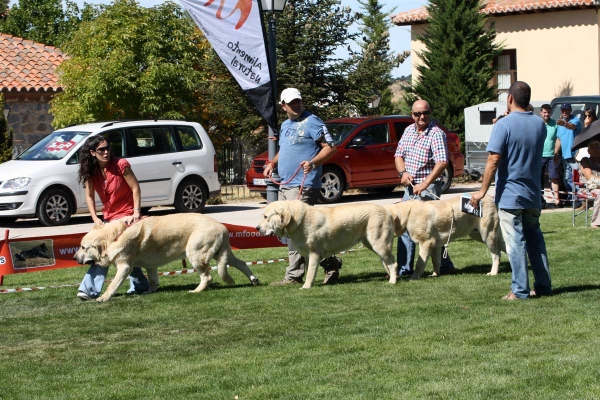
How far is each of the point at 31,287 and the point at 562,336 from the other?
637cm

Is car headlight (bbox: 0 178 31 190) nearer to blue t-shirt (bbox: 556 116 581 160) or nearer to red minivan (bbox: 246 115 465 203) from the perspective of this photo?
red minivan (bbox: 246 115 465 203)

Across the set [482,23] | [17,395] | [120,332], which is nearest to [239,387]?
[17,395]

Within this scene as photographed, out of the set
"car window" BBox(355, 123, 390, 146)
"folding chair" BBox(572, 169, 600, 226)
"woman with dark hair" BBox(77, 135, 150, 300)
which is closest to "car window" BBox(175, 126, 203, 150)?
"car window" BBox(355, 123, 390, 146)

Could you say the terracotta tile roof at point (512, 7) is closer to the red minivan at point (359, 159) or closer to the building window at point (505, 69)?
the building window at point (505, 69)

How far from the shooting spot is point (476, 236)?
10812 mm

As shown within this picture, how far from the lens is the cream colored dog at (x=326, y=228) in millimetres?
9688

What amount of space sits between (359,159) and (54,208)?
6.98 meters

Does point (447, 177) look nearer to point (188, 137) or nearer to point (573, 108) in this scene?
point (573, 108)

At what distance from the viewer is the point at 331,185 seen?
21891 mm

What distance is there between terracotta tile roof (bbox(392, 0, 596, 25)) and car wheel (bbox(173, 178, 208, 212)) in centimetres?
1680

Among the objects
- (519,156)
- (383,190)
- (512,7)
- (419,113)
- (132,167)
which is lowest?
(383,190)

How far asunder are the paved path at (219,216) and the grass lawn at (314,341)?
6.85 metres

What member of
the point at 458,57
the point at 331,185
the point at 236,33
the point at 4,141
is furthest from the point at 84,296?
the point at 458,57

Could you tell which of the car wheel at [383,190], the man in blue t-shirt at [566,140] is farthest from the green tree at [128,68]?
the man in blue t-shirt at [566,140]
